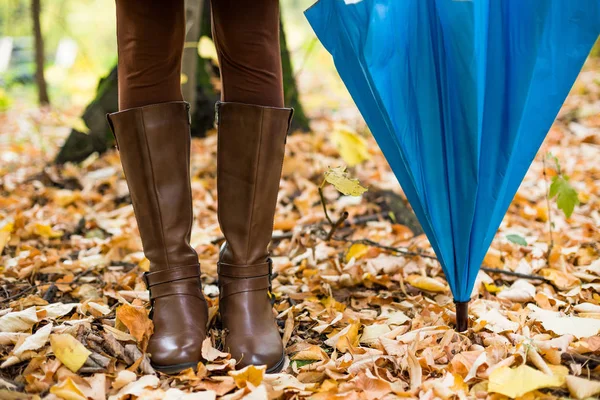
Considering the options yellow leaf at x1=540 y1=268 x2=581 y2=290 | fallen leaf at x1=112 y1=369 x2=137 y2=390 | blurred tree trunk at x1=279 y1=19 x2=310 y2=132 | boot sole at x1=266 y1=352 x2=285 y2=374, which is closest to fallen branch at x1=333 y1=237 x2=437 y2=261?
yellow leaf at x1=540 y1=268 x2=581 y2=290

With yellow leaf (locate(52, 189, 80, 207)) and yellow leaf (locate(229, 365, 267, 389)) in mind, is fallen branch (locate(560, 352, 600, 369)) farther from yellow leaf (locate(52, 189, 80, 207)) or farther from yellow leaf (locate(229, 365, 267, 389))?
yellow leaf (locate(52, 189, 80, 207))

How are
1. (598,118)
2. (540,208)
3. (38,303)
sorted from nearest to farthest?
(38,303) → (540,208) → (598,118)

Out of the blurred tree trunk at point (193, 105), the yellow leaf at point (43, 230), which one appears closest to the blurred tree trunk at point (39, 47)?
the blurred tree trunk at point (193, 105)

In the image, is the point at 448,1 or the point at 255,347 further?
the point at 255,347

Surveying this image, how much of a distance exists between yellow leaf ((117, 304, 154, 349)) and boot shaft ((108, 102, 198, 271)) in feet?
0.30

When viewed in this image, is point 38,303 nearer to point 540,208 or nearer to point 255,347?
point 255,347

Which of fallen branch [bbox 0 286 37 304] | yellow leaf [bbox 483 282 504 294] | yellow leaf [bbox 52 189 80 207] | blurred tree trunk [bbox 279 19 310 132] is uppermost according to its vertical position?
blurred tree trunk [bbox 279 19 310 132]

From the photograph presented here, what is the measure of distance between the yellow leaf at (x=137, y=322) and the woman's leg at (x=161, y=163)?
0.02m

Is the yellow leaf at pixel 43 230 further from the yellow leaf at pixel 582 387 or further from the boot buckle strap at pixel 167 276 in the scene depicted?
the yellow leaf at pixel 582 387

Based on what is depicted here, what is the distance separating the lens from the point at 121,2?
1001 millimetres

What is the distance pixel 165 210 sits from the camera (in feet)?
3.53

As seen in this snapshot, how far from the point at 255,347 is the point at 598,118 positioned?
2930mm

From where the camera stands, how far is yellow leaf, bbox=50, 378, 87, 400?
33.9 inches

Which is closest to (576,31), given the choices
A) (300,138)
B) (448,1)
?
(448,1)
